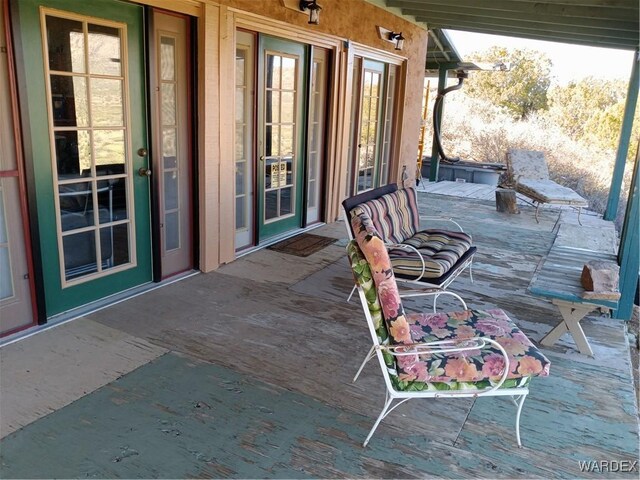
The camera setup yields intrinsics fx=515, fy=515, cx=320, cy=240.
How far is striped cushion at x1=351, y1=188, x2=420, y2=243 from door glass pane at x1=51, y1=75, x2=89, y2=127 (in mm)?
1845

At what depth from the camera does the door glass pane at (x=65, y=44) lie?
299 cm

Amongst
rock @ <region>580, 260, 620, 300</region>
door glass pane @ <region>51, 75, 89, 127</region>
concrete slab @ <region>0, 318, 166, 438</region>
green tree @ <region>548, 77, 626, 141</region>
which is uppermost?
green tree @ <region>548, 77, 626, 141</region>

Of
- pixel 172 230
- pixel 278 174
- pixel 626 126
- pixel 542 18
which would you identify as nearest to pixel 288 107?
pixel 278 174

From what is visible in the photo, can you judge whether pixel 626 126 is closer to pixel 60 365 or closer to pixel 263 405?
pixel 263 405

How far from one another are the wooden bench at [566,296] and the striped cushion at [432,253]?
59cm

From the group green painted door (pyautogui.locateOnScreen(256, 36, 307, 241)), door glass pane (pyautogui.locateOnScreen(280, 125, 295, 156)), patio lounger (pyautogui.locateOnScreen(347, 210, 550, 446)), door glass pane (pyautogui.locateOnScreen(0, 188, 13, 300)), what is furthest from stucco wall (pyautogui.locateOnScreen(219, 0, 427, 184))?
patio lounger (pyautogui.locateOnScreen(347, 210, 550, 446))

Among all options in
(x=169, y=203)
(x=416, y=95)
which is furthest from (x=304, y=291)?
(x=416, y=95)

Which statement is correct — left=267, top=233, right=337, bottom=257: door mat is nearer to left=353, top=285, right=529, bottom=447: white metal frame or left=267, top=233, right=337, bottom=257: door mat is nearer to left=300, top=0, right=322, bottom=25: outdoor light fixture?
left=300, top=0, right=322, bottom=25: outdoor light fixture

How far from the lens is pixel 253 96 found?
4770mm

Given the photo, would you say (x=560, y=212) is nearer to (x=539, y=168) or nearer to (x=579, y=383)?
(x=539, y=168)

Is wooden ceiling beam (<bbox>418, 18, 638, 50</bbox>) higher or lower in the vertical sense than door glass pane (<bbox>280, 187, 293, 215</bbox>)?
higher

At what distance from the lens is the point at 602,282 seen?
9.90ft

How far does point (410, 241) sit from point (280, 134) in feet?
6.34

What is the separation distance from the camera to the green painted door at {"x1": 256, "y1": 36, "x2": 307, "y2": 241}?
4.95 m
